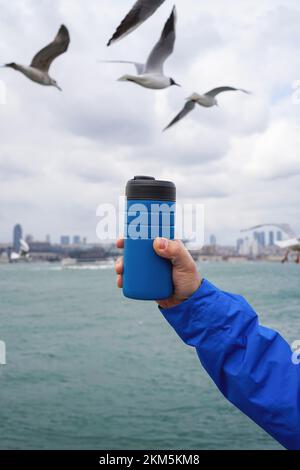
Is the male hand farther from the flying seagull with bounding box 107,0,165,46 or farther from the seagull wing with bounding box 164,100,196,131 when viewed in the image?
the seagull wing with bounding box 164,100,196,131

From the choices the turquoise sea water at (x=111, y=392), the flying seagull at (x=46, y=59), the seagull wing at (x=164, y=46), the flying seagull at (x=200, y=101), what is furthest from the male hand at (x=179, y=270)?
the turquoise sea water at (x=111, y=392)

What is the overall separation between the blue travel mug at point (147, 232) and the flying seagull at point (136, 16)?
1.23 m

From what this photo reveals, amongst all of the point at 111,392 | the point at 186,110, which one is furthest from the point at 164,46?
the point at 111,392

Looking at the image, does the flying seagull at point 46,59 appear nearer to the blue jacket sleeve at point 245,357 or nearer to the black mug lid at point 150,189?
the black mug lid at point 150,189

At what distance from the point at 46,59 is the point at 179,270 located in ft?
17.5

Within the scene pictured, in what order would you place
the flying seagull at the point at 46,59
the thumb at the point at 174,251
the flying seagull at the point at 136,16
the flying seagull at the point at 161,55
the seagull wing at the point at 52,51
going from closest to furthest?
1. the thumb at the point at 174,251
2. the flying seagull at the point at 136,16
3. the flying seagull at the point at 161,55
4. the flying seagull at the point at 46,59
5. the seagull wing at the point at 52,51

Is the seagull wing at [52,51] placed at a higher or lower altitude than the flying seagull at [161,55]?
higher

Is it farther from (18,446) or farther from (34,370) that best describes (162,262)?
(34,370)

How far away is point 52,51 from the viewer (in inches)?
256

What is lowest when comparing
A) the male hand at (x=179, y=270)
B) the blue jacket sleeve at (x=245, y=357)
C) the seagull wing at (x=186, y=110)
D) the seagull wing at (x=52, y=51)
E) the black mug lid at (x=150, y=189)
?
the blue jacket sleeve at (x=245, y=357)

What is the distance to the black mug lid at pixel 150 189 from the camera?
1.77 metres

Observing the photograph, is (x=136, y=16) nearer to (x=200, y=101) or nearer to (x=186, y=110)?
(x=200, y=101)

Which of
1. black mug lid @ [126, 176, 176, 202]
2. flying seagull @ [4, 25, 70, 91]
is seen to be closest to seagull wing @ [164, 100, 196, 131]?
flying seagull @ [4, 25, 70, 91]
